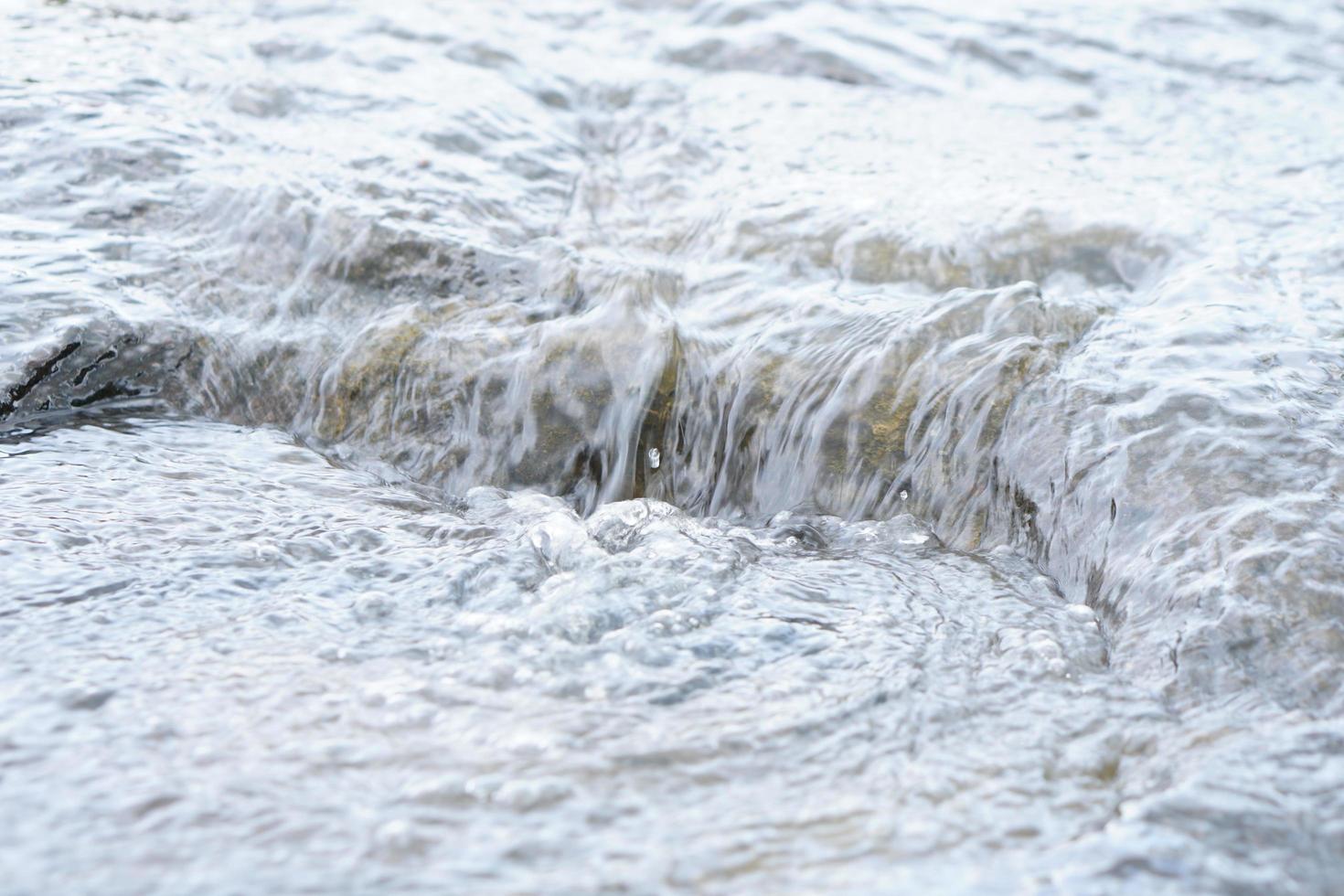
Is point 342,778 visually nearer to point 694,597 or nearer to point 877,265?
Result: point 694,597

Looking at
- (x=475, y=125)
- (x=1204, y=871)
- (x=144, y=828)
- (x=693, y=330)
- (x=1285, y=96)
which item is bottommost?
(x=144, y=828)

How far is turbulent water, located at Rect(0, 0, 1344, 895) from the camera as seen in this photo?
211 centimetres

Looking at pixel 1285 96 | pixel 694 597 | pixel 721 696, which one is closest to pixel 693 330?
pixel 694 597

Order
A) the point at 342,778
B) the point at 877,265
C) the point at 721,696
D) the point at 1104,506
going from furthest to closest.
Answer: the point at 877,265, the point at 1104,506, the point at 721,696, the point at 342,778

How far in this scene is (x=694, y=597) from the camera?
2830mm

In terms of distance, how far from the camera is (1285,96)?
622 cm

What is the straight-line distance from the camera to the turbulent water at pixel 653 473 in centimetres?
211

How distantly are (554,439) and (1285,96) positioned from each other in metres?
4.68

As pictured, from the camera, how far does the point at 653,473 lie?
142 inches

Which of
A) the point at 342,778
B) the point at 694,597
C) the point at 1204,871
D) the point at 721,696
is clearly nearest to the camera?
the point at 1204,871

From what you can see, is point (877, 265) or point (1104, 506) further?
point (877, 265)

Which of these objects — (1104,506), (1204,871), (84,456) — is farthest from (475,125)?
(1204,871)

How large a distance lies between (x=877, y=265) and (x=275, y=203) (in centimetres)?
223

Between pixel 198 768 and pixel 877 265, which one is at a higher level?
pixel 877 265
